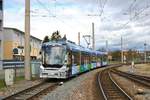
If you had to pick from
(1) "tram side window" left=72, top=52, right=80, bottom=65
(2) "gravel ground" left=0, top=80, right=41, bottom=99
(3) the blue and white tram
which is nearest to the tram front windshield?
(3) the blue and white tram

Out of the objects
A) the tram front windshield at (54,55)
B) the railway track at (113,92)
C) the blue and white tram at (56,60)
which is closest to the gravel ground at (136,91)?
the railway track at (113,92)

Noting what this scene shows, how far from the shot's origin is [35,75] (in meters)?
37.3

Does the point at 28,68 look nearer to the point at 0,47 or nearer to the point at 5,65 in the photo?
the point at 5,65

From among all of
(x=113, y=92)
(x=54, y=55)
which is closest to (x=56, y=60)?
(x=54, y=55)

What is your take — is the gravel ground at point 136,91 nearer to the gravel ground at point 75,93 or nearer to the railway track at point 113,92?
the railway track at point 113,92

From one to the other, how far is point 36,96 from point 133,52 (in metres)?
157

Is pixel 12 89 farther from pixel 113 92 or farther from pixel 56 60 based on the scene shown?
pixel 56 60

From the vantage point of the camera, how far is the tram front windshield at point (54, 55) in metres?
30.4

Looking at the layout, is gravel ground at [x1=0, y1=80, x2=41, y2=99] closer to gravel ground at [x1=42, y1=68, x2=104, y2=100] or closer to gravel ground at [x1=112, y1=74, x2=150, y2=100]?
gravel ground at [x1=42, y1=68, x2=104, y2=100]

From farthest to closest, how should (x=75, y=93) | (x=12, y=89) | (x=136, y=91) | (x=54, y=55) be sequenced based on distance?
(x=54, y=55)
(x=12, y=89)
(x=136, y=91)
(x=75, y=93)

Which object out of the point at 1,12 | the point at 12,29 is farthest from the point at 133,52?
the point at 1,12

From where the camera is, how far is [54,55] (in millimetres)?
30781

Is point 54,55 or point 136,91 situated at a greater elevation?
point 54,55

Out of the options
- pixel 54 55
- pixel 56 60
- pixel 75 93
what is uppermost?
pixel 54 55
